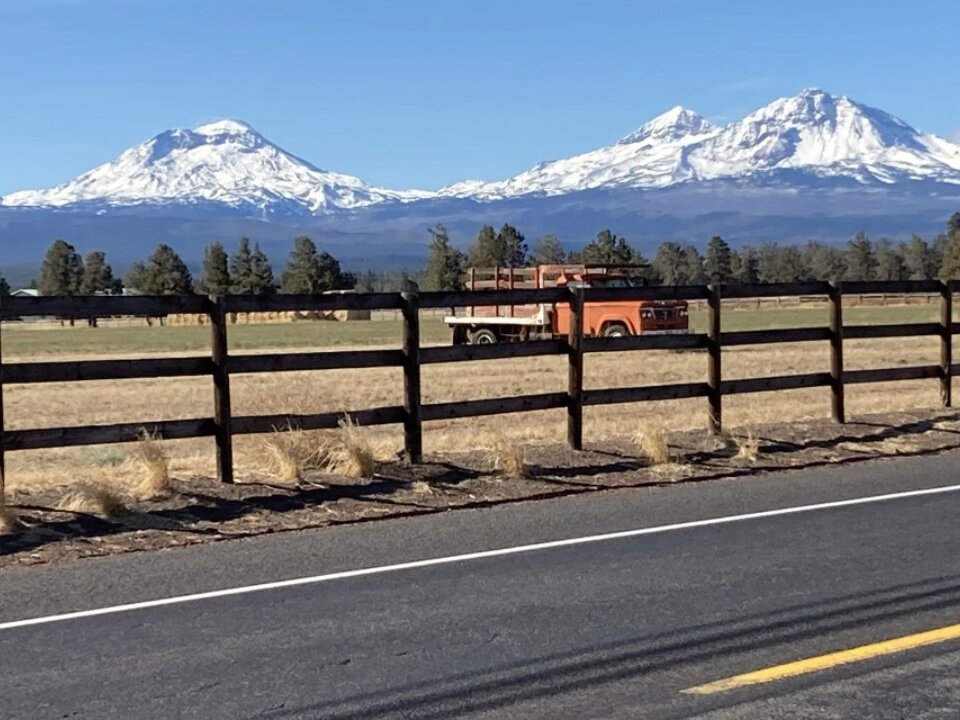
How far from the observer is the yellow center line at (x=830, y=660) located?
5926 mm

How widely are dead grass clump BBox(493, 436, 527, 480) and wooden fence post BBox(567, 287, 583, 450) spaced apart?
99 cm

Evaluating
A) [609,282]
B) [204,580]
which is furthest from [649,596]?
[609,282]

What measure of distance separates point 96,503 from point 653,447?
16.5 feet

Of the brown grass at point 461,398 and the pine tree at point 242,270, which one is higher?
the pine tree at point 242,270

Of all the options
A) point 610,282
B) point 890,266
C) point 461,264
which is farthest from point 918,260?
point 610,282

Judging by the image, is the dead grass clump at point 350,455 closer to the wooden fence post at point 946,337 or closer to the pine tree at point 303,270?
the wooden fence post at point 946,337

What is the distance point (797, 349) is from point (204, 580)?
1134 inches

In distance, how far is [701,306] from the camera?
70875 millimetres

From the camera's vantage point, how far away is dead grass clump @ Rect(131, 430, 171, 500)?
34.7 ft

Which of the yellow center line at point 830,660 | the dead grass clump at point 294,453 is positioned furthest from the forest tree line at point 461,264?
the yellow center line at point 830,660

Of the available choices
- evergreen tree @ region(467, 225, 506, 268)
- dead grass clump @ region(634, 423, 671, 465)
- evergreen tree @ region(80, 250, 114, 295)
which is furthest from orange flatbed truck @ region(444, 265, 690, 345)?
evergreen tree @ region(80, 250, 114, 295)

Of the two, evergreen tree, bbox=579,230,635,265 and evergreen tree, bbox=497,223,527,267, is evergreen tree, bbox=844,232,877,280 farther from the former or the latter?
evergreen tree, bbox=579,230,635,265

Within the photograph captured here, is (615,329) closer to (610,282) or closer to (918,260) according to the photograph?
(610,282)

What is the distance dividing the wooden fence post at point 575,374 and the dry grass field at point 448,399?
0.63m
